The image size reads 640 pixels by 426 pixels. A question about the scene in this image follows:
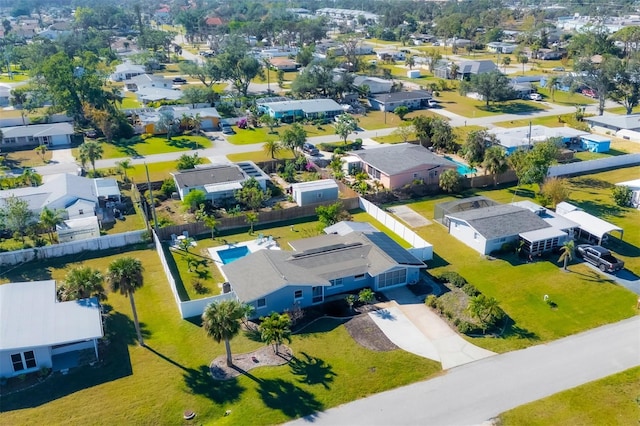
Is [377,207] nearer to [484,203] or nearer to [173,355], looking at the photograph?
[484,203]

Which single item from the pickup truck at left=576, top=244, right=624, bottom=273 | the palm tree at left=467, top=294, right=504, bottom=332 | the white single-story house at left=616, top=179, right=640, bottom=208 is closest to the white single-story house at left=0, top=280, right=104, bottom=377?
the palm tree at left=467, top=294, right=504, bottom=332

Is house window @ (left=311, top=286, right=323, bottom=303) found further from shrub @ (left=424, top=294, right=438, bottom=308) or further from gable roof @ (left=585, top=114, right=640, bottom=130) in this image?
gable roof @ (left=585, top=114, right=640, bottom=130)

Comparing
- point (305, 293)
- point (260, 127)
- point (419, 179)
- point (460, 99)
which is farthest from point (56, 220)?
point (460, 99)

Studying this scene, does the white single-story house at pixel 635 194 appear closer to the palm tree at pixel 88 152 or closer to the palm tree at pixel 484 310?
the palm tree at pixel 484 310

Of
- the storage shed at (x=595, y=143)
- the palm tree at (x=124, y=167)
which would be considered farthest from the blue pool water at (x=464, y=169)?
the palm tree at (x=124, y=167)

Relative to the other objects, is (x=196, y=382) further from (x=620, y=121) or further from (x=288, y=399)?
(x=620, y=121)

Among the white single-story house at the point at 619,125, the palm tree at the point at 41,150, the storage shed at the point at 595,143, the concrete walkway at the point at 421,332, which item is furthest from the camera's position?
the white single-story house at the point at 619,125
